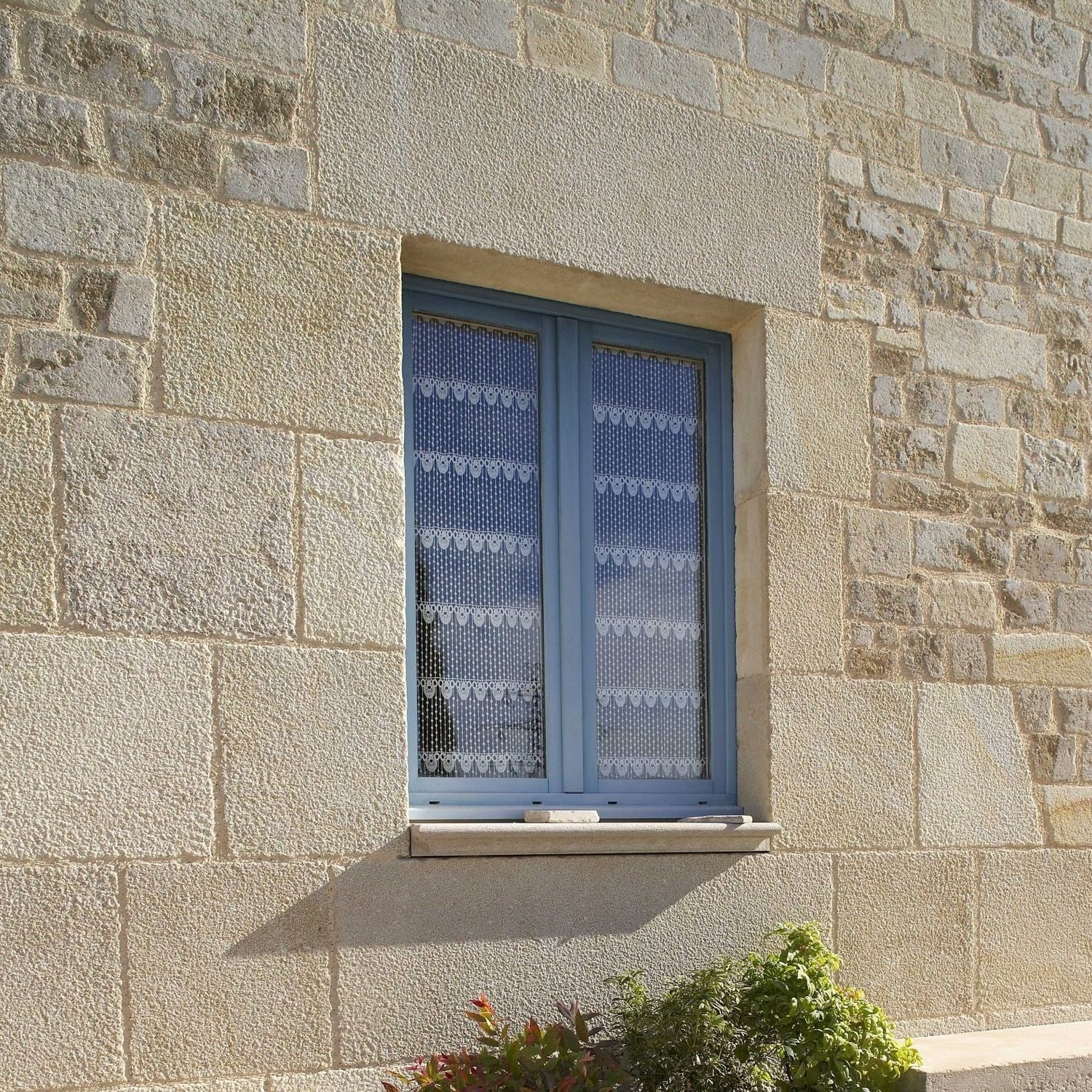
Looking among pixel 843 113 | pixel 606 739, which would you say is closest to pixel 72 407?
pixel 606 739

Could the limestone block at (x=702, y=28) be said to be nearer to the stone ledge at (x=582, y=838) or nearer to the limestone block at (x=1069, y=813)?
the stone ledge at (x=582, y=838)

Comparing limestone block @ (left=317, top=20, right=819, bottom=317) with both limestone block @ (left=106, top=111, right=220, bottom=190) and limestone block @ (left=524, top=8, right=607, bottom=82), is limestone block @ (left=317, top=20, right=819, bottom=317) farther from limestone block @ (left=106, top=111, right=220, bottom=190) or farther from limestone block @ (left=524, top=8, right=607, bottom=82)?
limestone block @ (left=106, top=111, right=220, bottom=190)

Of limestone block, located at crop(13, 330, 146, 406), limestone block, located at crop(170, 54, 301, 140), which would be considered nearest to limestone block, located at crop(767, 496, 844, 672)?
limestone block, located at crop(170, 54, 301, 140)

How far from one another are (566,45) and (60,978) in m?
2.76

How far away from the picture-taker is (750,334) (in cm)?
410

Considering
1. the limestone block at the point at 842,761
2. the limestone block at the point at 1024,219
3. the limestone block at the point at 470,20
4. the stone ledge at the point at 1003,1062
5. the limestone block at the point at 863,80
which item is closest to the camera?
the stone ledge at the point at 1003,1062

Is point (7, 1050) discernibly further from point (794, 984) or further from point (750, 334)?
point (750, 334)

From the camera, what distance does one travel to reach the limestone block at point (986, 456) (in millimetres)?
4289

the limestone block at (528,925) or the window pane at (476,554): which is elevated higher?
the window pane at (476,554)

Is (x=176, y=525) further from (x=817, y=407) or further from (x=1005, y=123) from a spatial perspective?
(x=1005, y=123)

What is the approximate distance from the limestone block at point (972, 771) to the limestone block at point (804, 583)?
1.35ft

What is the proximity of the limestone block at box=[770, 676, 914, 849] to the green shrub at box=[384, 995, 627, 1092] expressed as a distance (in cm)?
97

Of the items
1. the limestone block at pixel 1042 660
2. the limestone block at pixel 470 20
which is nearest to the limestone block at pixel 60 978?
the limestone block at pixel 470 20

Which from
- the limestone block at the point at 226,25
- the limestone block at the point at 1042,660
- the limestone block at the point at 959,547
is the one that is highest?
the limestone block at the point at 226,25
